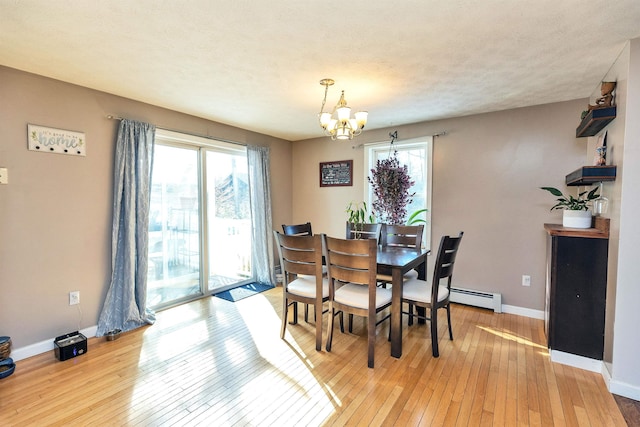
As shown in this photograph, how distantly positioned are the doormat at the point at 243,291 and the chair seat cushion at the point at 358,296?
189cm

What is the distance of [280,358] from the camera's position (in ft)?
8.36

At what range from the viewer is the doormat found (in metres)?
4.11

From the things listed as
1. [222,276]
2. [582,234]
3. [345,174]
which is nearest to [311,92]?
[345,174]

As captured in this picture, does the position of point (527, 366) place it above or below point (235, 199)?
below

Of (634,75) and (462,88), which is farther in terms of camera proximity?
(462,88)

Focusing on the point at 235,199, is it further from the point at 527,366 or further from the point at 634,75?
the point at 634,75

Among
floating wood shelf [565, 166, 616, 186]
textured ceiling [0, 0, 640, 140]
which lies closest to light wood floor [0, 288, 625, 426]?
floating wood shelf [565, 166, 616, 186]

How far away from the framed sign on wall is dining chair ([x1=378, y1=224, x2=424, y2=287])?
136 centimetres

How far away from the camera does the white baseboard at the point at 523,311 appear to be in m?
3.43

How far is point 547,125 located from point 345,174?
8.63 feet

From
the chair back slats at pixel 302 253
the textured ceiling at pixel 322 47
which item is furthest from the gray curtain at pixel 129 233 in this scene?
the chair back slats at pixel 302 253

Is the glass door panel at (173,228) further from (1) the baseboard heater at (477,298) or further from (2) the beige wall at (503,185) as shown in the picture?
(1) the baseboard heater at (477,298)

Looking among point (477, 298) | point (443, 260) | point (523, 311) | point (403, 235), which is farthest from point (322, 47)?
point (523, 311)

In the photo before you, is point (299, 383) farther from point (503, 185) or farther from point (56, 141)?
point (503, 185)
